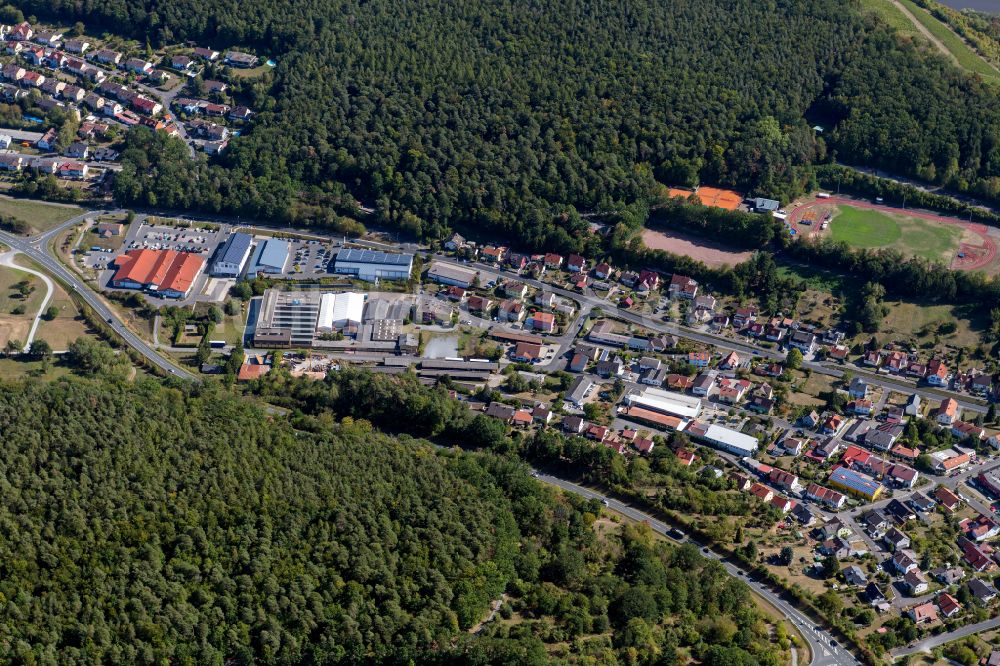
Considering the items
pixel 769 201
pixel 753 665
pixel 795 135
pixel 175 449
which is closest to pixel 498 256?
pixel 769 201

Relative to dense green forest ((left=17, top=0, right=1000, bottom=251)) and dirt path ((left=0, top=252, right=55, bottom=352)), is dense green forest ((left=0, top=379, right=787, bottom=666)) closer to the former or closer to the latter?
dirt path ((left=0, top=252, right=55, bottom=352))

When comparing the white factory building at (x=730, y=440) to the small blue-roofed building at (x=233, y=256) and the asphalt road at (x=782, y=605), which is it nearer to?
the asphalt road at (x=782, y=605)

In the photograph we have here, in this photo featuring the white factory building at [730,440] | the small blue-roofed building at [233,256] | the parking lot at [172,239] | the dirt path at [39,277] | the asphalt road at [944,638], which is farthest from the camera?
the parking lot at [172,239]

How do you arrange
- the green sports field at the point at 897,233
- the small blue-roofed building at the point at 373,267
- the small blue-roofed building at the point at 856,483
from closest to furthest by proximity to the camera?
the small blue-roofed building at the point at 856,483
the small blue-roofed building at the point at 373,267
the green sports field at the point at 897,233

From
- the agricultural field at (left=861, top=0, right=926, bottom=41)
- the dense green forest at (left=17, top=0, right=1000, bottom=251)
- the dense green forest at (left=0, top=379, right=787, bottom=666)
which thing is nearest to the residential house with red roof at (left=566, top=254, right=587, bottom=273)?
the dense green forest at (left=17, top=0, right=1000, bottom=251)

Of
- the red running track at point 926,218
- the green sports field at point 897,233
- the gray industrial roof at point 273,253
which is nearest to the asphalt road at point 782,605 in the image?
the gray industrial roof at point 273,253

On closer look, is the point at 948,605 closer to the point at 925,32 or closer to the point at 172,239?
the point at 172,239

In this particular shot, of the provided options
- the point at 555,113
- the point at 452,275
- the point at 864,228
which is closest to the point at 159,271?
the point at 452,275
